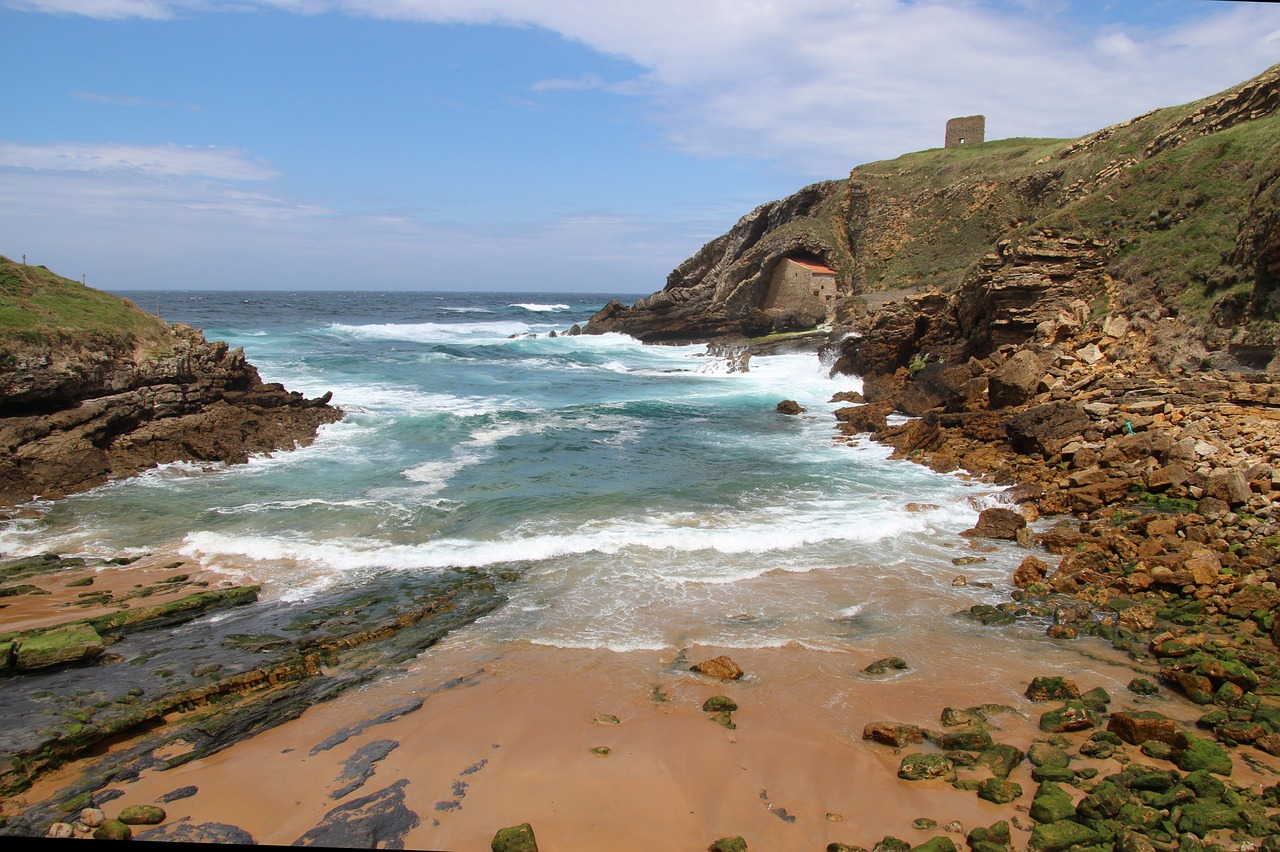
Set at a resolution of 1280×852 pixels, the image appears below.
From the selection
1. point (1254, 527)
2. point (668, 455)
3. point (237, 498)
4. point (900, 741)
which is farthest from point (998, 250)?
point (237, 498)

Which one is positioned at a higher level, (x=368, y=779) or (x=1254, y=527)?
(x=1254, y=527)

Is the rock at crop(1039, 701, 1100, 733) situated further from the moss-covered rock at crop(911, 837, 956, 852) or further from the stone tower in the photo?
the stone tower

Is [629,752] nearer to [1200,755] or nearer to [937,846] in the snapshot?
[937,846]

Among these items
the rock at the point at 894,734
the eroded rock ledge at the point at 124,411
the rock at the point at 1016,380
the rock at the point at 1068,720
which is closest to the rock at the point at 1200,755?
the rock at the point at 1068,720

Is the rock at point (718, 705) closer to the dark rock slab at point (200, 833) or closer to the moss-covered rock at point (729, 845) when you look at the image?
the moss-covered rock at point (729, 845)

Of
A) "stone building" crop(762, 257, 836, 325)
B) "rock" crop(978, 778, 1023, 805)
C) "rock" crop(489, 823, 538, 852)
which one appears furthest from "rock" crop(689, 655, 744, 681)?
"stone building" crop(762, 257, 836, 325)

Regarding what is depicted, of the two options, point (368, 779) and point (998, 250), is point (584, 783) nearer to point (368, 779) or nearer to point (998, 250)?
point (368, 779)

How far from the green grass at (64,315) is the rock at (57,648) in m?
9.88

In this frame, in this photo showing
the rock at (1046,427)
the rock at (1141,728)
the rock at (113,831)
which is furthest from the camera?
the rock at (1046,427)

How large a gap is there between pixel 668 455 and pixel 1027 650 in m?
11.1

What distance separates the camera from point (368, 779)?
5961 mm

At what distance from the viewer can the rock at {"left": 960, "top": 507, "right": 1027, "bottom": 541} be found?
1159cm

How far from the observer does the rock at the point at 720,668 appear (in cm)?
758

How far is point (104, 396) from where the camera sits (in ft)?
52.7
